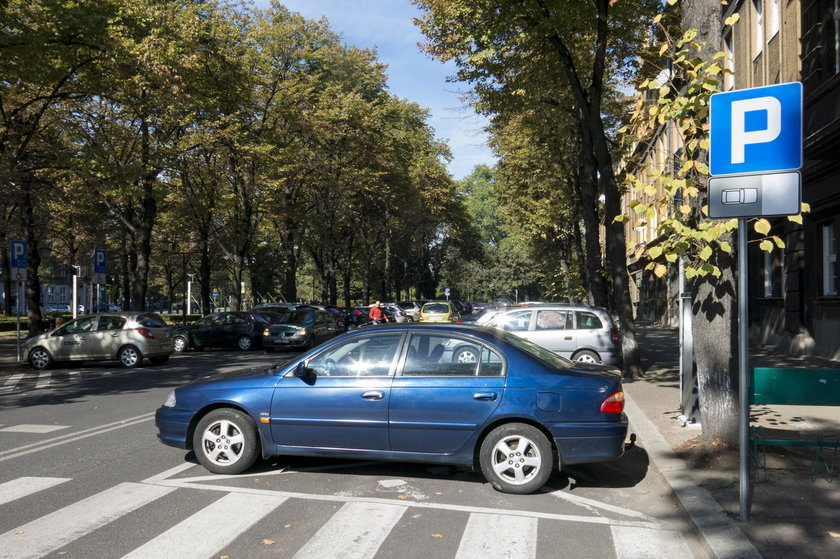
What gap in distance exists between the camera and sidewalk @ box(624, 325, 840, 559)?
455 cm

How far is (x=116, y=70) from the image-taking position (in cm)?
1838

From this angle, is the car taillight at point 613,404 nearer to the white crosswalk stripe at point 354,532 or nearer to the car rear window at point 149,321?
the white crosswalk stripe at point 354,532

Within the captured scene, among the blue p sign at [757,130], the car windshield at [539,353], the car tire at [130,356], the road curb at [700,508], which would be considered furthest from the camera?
the car tire at [130,356]

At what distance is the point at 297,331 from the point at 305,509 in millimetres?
17020

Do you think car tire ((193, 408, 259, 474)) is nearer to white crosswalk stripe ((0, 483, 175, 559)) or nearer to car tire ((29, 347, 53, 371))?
white crosswalk stripe ((0, 483, 175, 559))

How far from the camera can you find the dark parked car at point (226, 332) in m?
23.9

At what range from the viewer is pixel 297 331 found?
73.0 feet

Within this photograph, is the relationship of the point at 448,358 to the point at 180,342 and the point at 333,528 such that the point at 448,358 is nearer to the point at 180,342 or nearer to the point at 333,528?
the point at 333,528

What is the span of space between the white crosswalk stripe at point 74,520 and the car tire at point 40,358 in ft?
45.7

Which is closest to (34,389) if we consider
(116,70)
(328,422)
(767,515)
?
(116,70)

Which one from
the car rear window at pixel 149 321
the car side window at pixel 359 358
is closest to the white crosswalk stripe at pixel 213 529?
the car side window at pixel 359 358

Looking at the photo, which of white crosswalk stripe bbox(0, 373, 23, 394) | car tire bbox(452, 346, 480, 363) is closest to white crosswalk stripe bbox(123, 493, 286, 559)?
car tire bbox(452, 346, 480, 363)

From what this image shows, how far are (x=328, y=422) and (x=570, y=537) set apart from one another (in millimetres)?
2445

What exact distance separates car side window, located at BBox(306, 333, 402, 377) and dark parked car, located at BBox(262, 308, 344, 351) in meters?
15.9
